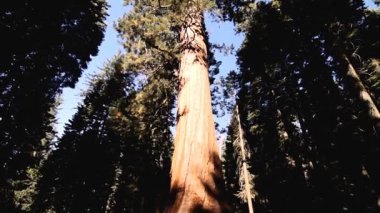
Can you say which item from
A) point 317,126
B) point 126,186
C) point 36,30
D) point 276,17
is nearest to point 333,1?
point 276,17

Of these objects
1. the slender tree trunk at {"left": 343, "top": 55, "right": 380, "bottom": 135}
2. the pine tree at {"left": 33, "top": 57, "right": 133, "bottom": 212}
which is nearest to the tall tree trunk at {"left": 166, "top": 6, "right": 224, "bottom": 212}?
the slender tree trunk at {"left": 343, "top": 55, "right": 380, "bottom": 135}

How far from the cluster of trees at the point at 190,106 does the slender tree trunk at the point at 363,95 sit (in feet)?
0.17

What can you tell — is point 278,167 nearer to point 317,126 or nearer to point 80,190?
point 317,126

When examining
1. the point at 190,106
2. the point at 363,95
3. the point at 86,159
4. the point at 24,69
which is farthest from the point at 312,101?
the point at 86,159

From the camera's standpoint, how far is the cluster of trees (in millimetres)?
5203

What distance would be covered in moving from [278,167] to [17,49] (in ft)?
58.5

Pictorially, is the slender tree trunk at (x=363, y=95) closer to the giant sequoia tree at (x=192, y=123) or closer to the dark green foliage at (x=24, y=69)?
the giant sequoia tree at (x=192, y=123)

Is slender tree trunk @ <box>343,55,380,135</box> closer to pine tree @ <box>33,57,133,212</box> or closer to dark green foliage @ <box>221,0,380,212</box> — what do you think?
dark green foliage @ <box>221,0,380,212</box>

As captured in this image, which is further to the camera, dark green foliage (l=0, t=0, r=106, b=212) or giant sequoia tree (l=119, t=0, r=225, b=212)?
dark green foliage (l=0, t=0, r=106, b=212)

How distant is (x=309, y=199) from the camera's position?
60.7 feet

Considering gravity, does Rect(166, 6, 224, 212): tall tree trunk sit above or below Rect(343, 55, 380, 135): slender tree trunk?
below

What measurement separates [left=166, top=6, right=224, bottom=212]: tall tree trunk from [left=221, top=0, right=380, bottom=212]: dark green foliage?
11806 mm

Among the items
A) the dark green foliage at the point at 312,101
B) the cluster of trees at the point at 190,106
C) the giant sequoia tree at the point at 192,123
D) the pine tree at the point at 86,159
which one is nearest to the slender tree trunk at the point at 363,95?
the cluster of trees at the point at 190,106

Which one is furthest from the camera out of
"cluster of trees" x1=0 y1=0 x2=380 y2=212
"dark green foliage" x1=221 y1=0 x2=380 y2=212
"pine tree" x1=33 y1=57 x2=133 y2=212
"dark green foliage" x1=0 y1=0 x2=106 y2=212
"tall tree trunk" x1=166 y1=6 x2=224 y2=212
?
"pine tree" x1=33 y1=57 x2=133 y2=212
